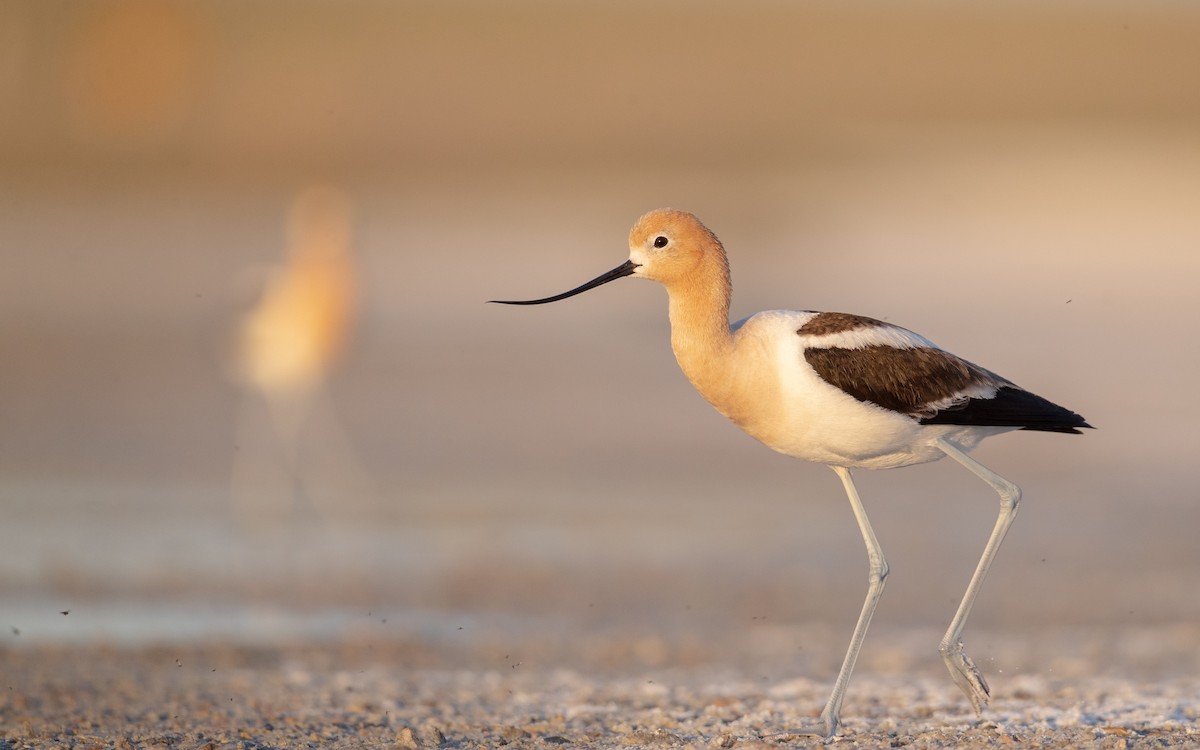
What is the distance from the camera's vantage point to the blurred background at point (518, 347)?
9375 millimetres

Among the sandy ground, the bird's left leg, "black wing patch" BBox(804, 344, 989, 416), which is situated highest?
"black wing patch" BBox(804, 344, 989, 416)

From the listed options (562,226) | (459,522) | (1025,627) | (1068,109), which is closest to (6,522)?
(459,522)

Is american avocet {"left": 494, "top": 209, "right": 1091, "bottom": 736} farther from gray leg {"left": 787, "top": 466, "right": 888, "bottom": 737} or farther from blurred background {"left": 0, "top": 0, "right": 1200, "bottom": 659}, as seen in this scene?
blurred background {"left": 0, "top": 0, "right": 1200, "bottom": 659}

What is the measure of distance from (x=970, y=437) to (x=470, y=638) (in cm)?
296

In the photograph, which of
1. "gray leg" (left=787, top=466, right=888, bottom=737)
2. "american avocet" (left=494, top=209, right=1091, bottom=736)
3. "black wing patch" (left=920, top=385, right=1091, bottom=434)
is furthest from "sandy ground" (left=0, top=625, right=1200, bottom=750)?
"black wing patch" (left=920, top=385, right=1091, bottom=434)

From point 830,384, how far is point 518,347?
10.7 m

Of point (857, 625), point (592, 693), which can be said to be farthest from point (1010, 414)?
point (592, 693)

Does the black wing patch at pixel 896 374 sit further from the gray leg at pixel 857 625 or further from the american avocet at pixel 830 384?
the gray leg at pixel 857 625

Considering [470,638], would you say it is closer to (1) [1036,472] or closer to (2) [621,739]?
(2) [621,739]

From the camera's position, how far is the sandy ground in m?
6.23

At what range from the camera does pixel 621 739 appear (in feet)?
20.2

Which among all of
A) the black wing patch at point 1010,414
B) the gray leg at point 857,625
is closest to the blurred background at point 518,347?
the gray leg at point 857,625

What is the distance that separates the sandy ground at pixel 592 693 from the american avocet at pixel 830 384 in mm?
527

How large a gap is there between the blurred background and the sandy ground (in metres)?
0.36
